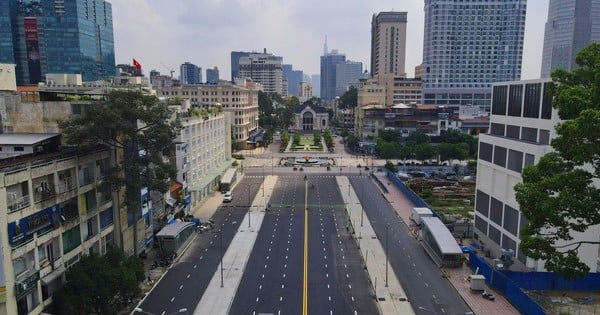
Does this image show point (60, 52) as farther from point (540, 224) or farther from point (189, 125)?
point (540, 224)

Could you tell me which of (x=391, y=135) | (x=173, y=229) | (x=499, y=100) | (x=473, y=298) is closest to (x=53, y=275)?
(x=173, y=229)

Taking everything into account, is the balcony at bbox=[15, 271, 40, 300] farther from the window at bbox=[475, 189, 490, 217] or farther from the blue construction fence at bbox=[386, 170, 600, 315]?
the window at bbox=[475, 189, 490, 217]

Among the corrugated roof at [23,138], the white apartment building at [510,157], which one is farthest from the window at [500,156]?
the corrugated roof at [23,138]

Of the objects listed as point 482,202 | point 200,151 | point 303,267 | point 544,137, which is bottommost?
point 303,267

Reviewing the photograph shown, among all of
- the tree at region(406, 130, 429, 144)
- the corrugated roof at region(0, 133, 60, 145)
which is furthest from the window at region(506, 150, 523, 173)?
the tree at region(406, 130, 429, 144)

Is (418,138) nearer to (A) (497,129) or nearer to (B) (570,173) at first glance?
(A) (497,129)

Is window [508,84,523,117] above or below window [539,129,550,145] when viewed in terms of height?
above
